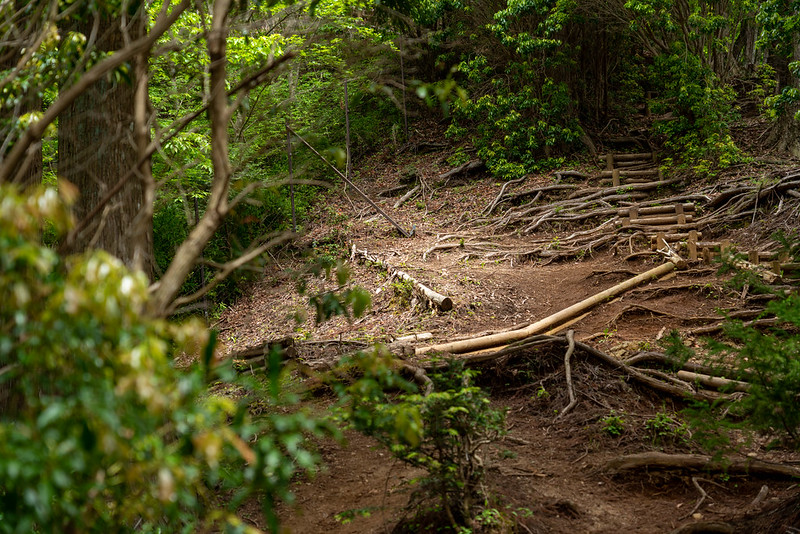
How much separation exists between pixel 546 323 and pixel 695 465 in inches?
Answer: 129

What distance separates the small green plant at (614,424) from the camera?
18.1 feet

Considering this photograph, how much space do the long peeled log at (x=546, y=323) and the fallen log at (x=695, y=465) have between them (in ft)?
7.83

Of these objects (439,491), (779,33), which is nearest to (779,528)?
(439,491)

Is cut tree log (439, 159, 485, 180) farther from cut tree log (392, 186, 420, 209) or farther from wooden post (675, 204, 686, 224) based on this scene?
wooden post (675, 204, 686, 224)

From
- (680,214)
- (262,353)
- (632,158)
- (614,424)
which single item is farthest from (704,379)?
(632,158)

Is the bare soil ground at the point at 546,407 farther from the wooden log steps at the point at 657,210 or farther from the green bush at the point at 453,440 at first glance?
the wooden log steps at the point at 657,210

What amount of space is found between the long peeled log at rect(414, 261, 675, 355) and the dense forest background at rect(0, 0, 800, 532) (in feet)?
8.10

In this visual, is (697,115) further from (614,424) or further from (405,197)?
(614,424)

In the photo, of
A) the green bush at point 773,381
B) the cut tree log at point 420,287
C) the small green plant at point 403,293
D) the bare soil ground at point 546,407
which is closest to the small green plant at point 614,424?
the bare soil ground at point 546,407

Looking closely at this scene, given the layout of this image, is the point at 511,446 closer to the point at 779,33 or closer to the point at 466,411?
the point at 466,411

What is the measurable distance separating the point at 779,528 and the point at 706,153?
39.2 feet

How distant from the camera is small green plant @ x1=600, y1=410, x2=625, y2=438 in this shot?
5504 mm

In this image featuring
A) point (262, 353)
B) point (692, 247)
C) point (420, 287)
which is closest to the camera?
point (262, 353)

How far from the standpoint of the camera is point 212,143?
94.5 inches
